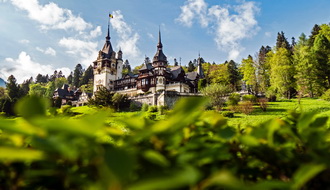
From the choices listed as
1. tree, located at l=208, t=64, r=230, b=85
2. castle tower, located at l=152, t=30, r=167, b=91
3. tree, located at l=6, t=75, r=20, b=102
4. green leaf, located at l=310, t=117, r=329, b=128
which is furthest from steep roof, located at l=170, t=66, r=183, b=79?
green leaf, located at l=310, t=117, r=329, b=128

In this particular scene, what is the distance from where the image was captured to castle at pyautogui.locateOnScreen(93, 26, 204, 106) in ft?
151

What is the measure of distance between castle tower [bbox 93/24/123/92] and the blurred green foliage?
193ft

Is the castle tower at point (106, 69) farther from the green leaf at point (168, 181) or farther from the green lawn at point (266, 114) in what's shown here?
the green leaf at point (168, 181)

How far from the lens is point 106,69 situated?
191ft

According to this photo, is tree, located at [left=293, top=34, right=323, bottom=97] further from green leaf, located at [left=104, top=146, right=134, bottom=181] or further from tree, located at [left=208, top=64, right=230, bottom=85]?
green leaf, located at [left=104, top=146, right=134, bottom=181]

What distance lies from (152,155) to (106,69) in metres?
60.2

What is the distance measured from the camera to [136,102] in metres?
38.1

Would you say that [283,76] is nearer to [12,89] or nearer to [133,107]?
[133,107]

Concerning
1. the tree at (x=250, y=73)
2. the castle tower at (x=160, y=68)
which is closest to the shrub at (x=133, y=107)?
the castle tower at (x=160, y=68)

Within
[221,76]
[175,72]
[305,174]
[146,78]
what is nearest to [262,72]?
[221,76]

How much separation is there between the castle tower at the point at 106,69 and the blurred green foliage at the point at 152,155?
59.0m

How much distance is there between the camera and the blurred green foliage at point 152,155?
16.3 inches

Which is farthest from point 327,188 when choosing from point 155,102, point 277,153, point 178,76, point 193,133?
point 178,76

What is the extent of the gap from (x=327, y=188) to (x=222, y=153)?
0.36 meters
